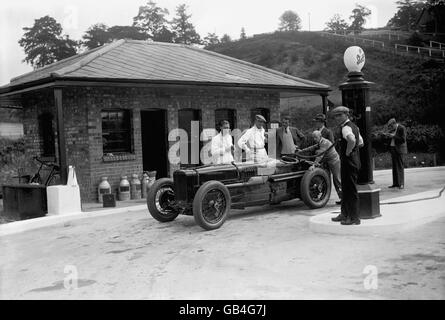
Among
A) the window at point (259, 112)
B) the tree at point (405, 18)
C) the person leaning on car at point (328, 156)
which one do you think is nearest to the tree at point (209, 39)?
the tree at point (405, 18)

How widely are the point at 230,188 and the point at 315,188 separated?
2.04m

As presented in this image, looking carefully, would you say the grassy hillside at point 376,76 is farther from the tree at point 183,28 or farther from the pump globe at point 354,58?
the pump globe at point 354,58

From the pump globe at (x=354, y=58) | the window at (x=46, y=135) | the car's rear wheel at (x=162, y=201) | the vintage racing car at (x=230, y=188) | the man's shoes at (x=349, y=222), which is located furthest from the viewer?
the window at (x=46, y=135)

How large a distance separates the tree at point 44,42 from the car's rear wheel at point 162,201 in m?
25.9

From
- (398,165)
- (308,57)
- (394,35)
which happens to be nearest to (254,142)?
(398,165)

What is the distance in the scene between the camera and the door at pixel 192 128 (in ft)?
48.9

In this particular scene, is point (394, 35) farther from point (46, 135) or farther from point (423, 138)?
point (46, 135)

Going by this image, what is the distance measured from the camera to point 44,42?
34.8m

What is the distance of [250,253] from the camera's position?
21.3ft

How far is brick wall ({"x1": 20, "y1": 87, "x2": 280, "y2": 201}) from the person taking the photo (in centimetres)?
1259

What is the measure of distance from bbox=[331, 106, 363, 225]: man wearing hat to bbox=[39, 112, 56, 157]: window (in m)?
9.66

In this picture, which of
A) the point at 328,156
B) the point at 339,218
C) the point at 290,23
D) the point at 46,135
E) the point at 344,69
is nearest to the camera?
the point at 339,218

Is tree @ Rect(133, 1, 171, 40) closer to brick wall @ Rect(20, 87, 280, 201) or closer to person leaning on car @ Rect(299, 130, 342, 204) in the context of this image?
brick wall @ Rect(20, 87, 280, 201)
